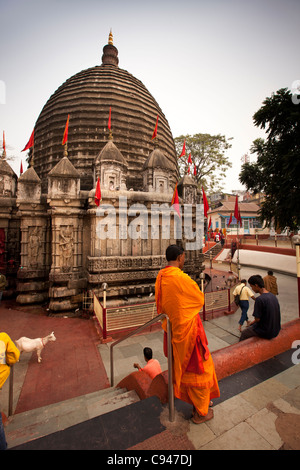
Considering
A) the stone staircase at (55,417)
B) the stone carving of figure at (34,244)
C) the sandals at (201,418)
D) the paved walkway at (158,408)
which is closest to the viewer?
the paved walkway at (158,408)

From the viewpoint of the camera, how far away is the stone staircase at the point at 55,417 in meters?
2.43

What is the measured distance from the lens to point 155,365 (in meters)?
3.43

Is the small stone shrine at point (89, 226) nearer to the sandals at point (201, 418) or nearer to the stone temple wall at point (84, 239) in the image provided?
the stone temple wall at point (84, 239)

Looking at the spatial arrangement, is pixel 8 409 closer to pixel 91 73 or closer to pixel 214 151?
pixel 91 73

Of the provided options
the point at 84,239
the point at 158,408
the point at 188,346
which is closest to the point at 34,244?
the point at 84,239

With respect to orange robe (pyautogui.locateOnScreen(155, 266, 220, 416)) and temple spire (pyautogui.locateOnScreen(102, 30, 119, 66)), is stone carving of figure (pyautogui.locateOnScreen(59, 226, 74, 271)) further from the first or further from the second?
temple spire (pyautogui.locateOnScreen(102, 30, 119, 66))

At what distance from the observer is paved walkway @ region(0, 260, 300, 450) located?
1.87m

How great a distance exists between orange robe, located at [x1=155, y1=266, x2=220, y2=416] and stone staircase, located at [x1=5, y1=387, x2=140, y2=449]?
905 millimetres

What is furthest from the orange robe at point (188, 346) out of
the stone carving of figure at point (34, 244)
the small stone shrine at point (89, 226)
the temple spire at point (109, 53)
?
the temple spire at point (109, 53)

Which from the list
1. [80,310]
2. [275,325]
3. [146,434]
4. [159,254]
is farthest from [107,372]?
[159,254]

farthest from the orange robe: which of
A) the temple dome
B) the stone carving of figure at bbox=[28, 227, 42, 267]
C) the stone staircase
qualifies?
the temple dome

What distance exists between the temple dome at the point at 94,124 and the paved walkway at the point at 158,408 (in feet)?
27.8
